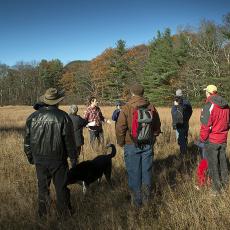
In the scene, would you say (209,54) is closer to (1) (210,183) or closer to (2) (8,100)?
(1) (210,183)

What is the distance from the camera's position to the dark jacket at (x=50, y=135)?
5184mm

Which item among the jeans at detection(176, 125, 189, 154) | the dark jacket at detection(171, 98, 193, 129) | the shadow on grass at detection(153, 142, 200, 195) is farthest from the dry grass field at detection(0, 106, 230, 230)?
the dark jacket at detection(171, 98, 193, 129)

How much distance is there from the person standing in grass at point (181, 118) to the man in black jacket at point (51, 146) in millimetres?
5341

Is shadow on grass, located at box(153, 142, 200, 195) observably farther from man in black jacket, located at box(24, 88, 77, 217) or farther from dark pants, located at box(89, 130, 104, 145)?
dark pants, located at box(89, 130, 104, 145)

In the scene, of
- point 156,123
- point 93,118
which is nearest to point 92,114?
point 93,118

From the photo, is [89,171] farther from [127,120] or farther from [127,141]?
[127,120]

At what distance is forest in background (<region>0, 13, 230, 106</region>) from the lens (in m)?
40.9

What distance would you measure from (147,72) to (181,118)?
44.1m

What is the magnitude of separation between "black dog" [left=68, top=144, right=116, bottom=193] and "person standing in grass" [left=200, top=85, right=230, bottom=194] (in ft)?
6.30

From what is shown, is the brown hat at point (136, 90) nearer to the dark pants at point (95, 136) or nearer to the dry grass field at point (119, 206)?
the dry grass field at point (119, 206)

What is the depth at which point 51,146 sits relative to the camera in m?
5.18

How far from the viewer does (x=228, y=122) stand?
6.29 m

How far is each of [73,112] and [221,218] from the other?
184 inches

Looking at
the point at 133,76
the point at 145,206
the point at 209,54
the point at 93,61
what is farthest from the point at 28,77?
the point at 145,206
